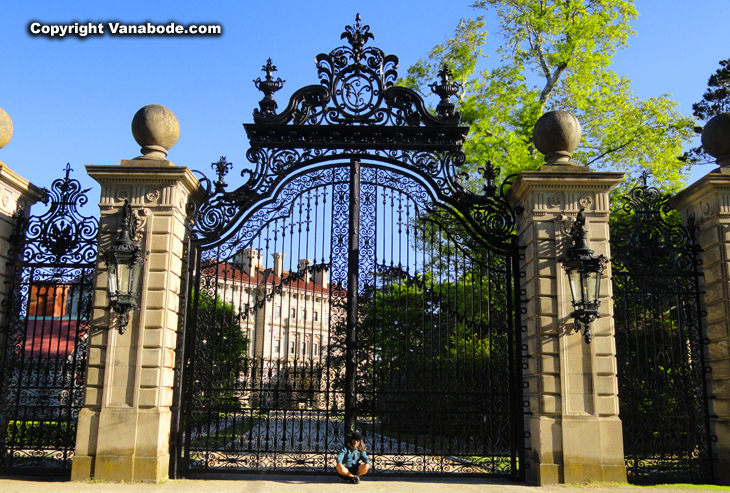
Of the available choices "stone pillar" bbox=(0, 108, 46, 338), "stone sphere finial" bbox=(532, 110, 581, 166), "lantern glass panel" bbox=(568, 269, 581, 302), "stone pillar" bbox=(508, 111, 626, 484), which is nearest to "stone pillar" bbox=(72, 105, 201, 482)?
"stone pillar" bbox=(0, 108, 46, 338)

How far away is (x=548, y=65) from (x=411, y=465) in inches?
550

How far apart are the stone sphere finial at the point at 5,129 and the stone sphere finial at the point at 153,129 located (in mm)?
2140

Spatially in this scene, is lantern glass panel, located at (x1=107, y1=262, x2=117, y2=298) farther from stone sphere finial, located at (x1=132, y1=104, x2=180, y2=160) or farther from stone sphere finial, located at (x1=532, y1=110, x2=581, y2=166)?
stone sphere finial, located at (x1=532, y1=110, x2=581, y2=166)

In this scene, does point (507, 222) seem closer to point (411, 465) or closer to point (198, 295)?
point (411, 465)

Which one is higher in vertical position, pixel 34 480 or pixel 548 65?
pixel 548 65

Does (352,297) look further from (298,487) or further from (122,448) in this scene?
(122,448)

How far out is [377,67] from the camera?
10.3 meters

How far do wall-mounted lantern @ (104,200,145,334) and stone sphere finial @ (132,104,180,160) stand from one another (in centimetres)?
140

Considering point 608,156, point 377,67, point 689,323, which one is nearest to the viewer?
point 689,323

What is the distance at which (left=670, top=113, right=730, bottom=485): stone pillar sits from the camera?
29.7ft

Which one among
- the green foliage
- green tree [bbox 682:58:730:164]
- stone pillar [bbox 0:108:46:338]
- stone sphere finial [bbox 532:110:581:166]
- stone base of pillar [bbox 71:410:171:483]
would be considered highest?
green tree [bbox 682:58:730:164]

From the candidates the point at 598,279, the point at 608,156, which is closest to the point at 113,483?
the point at 598,279

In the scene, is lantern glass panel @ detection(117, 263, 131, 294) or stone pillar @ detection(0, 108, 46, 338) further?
stone pillar @ detection(0, 108, 46, 338)

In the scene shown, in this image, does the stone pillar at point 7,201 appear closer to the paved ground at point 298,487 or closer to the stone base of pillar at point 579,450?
the paved ground at point 298,487
